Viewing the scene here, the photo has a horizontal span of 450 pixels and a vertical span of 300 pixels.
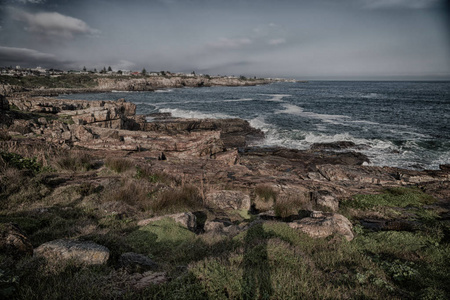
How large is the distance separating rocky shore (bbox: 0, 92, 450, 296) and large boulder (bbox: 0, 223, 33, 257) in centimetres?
2

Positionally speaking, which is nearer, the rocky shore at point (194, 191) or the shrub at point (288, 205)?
the rocky shore at point (194, 191)

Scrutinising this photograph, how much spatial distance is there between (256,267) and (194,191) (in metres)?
5.48

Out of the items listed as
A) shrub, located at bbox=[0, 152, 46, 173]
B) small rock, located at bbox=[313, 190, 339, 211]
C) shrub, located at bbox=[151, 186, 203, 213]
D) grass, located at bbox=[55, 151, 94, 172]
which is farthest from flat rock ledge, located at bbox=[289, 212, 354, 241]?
shrub, located at bbox=[0, 152, 46, 173]

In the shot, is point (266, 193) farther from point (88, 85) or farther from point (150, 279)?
point (88, 85)

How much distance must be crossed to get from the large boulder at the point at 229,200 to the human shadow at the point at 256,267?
8.37 ft

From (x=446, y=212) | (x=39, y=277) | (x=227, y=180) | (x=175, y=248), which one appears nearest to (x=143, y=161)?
(x=227, y=180)

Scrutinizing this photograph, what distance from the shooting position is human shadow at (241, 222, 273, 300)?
3.54 metres

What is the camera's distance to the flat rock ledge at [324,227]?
6.28 metres

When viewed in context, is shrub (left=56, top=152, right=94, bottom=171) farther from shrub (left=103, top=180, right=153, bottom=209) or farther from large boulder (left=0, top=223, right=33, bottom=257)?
large boulder (left=0, top=223, right=33, bottom=257)

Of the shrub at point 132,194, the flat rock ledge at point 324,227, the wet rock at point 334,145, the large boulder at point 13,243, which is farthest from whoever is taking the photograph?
the wet rock at point 334,145

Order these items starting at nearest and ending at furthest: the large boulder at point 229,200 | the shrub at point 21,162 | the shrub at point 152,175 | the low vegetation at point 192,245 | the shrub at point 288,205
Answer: the low vegetation at point 192,245, the shrub at point 288,205, the large boulder at point 229,200, the shrub at point 21,162, the shrub at point 152,175

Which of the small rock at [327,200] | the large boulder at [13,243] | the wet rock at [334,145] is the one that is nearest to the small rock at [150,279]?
the large boulder at [13,243]

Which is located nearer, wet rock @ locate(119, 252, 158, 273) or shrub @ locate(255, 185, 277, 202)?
wet rock @ locate(119, 252, 158, 273)

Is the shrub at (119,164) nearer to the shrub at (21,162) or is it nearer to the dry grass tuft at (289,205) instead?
the shrub at (21,162)
